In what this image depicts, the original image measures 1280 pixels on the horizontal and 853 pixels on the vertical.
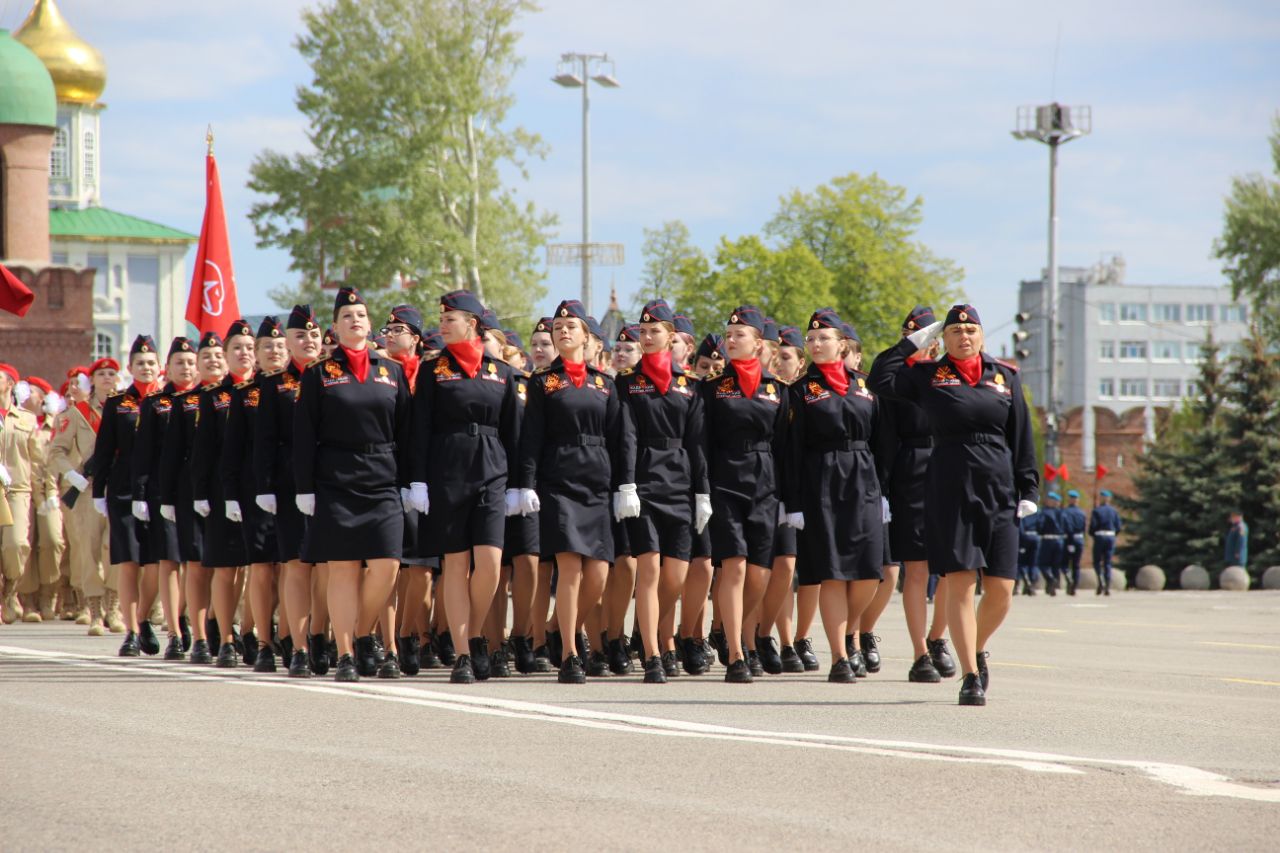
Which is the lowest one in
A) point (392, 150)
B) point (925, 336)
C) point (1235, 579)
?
point (1235, 579)

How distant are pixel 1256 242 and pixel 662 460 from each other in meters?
53.2

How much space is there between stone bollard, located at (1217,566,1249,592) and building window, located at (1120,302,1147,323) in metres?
111

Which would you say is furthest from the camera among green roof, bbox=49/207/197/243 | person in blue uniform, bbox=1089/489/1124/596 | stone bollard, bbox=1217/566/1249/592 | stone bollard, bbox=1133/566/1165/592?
green roof, bbox=49/207/197/243

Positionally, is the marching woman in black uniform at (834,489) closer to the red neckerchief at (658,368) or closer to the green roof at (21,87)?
the red neckerchief at (658,368)

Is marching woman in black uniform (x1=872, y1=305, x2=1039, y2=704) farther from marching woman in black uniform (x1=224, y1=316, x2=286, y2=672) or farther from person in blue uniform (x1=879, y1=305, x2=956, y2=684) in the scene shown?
marching woman in black uniform (x1=224, y1=316, x2=286, y2=672)

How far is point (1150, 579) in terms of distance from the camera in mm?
40812

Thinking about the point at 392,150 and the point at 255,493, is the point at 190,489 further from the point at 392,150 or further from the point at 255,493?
the point at 392,150

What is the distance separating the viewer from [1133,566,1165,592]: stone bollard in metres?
40.7

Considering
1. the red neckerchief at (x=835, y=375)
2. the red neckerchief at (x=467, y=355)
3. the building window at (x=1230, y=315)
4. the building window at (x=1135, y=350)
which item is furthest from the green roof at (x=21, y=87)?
the building window at (x=1230, y=315)

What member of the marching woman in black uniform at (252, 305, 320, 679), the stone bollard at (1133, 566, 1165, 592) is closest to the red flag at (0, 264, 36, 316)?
the marching woman in black uniform at (252, 305, 320, 679)

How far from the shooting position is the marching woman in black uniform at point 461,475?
12.0 metres

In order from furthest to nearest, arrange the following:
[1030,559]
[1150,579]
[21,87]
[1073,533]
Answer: [21,87] < [1150,579] < [1073,533] < [1030,559]

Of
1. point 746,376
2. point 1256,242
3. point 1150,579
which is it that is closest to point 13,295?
point 746,376

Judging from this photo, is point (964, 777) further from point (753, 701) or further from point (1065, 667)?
point (1065, 667)
